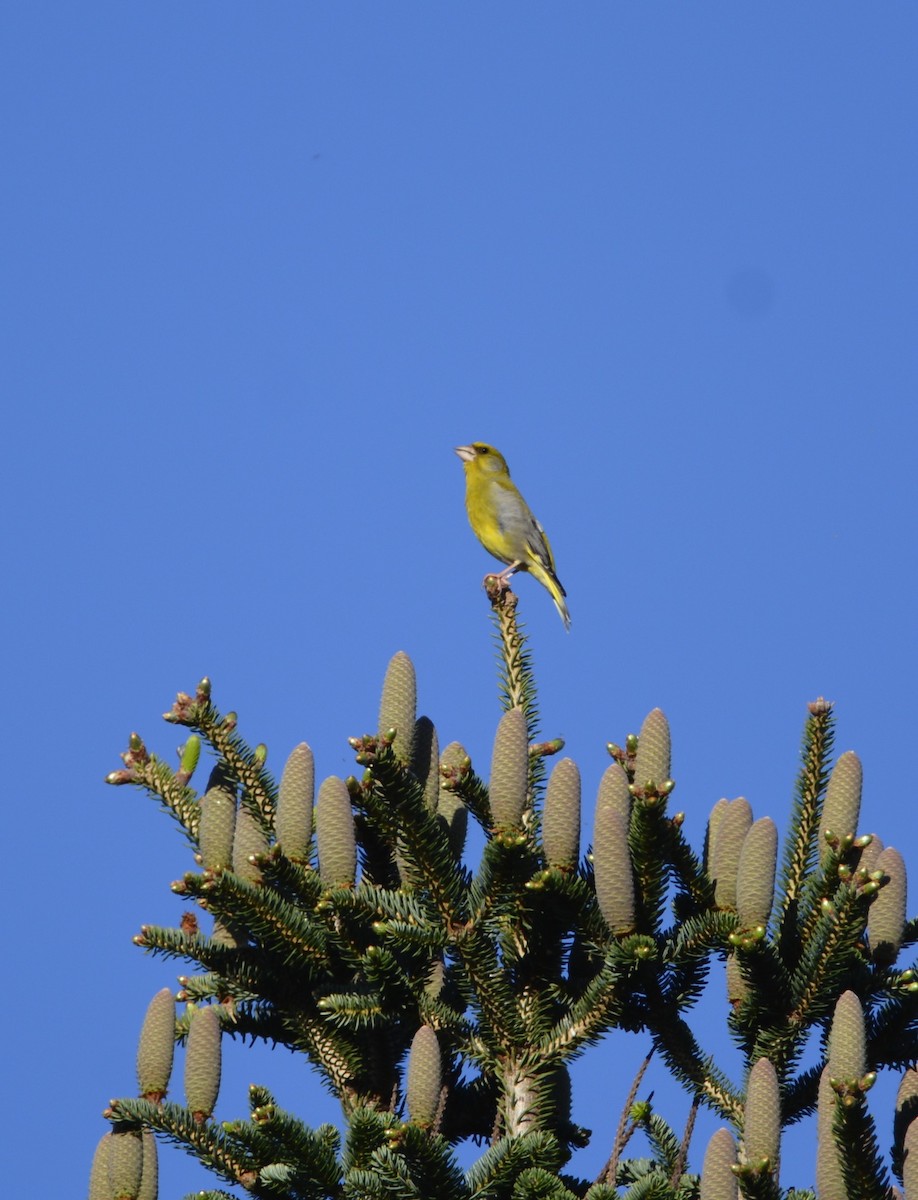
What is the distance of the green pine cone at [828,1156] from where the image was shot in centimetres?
444

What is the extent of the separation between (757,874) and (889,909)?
1.47 ft

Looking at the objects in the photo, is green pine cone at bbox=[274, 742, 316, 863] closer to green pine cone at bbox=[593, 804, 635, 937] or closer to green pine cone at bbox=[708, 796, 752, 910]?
green pine cone at bbox=[593, 804, 635, 937]

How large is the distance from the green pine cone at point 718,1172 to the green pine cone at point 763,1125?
61mm

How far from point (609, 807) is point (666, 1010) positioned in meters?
0.73

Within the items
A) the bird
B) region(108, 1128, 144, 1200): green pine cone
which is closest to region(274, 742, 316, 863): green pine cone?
region(108, 1128, 144, 1200): green pine cone

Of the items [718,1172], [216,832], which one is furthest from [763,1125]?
[216,832]

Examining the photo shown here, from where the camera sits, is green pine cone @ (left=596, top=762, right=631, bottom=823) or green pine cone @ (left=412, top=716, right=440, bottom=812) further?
green pine cone @ (left=412, top=716, right=440, bottom=812)

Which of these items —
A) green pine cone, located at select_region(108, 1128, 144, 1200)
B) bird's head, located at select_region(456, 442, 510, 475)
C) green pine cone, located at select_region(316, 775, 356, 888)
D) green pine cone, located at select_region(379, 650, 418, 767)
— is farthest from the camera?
bird's head, located at select_region(456, 442, 510, 475)

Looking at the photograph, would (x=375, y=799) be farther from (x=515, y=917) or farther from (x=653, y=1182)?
(x=653, y=1182)

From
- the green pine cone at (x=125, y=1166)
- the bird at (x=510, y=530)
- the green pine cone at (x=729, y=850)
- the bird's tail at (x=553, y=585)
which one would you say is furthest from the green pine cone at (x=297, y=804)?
the bird's tail at (x=553, y=585)

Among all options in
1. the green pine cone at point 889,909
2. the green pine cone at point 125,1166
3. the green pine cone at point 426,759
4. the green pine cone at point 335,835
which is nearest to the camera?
the green pine cone at point 125,1166

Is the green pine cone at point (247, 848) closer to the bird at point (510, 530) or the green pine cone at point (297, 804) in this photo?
the green pine cone at point (297, 804)

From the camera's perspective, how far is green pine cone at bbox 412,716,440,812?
5.82 metres

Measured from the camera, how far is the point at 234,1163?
5.15 metres
